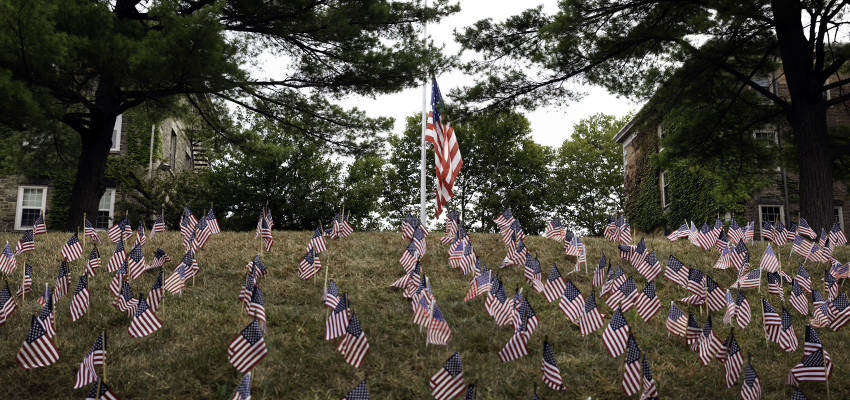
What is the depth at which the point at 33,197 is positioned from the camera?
2819 centimetres

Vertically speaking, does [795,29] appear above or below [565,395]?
above

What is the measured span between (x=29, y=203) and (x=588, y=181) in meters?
33.2

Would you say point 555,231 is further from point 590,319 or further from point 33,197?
point 33,197

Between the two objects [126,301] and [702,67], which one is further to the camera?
[702,67]

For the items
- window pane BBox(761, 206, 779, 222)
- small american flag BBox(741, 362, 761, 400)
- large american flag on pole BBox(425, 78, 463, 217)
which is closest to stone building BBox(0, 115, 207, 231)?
large american flag on pole BBox(425, 78, 463, 217)

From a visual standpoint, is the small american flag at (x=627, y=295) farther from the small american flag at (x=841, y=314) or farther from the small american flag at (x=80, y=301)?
the small american flag at (x=80, y=301)

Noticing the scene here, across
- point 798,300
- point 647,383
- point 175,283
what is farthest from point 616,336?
point 175,283

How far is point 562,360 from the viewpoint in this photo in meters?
7.23

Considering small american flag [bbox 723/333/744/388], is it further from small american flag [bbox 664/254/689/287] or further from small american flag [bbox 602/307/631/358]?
small american flag [bbox 664/254/689/287]

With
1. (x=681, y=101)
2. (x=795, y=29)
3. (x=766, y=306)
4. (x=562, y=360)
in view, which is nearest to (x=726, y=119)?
(x=681, y=101)

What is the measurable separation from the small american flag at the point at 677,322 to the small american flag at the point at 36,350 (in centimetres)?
657

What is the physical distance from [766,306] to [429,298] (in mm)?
3753

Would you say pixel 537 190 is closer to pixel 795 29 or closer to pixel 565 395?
pixel 795 29

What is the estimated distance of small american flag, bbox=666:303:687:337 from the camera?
25.3 feet
